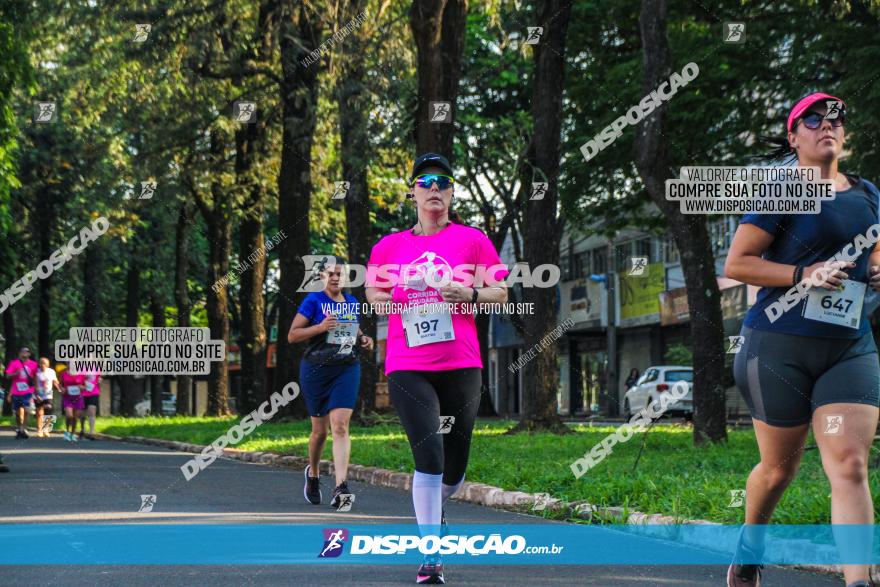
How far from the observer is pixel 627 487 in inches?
422

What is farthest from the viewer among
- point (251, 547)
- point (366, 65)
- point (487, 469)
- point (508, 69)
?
point (508, 69)

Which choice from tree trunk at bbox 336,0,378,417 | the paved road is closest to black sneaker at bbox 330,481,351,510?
the paved road

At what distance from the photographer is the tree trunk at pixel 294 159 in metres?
25.4

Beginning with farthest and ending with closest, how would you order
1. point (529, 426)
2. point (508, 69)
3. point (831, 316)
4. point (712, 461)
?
point (508, 69) → point (529, 426) → point (712, 461) → point (831, 316)

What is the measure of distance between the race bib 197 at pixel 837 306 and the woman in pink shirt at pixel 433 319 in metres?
1.96

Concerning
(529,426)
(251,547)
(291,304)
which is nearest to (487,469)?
(251,547)

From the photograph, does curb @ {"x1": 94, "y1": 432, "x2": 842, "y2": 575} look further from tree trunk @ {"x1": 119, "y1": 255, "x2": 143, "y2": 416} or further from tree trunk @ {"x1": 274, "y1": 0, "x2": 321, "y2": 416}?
tree trunk @ {"x1": 119, "y1": 255, "x2": 143, "y2": 416}

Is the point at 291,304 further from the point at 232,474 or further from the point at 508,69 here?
the point at 508,69

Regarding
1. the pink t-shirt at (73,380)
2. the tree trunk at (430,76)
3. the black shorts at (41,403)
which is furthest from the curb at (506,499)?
the black shorts at (41,403)

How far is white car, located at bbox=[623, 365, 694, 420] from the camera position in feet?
121

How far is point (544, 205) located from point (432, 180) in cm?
1433

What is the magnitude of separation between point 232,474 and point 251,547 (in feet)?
24.9

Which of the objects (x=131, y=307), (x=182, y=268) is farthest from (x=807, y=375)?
(x=131, y=307)

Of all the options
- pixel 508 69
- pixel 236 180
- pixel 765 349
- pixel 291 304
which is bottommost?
pixel 765 349
